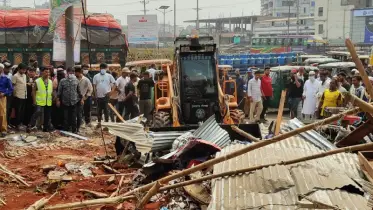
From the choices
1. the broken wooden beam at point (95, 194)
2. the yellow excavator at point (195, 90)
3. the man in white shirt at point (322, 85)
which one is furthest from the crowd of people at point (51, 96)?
the broken wooden beam at point (95, 194)

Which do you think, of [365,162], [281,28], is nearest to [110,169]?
[365,162]

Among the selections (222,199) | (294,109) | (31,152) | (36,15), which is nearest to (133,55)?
(36,15)

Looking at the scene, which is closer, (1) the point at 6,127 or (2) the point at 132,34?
(1) the point at 6,127

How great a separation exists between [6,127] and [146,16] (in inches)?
1103

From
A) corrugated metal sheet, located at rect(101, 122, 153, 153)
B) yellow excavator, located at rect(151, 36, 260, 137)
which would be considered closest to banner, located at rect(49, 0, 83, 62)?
yellow excavator, located at rect(151, 36, 260, 137)

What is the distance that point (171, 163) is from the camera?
282 inches

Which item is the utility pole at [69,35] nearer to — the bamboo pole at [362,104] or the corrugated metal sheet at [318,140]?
the corrugated metal sheet at [318,140]

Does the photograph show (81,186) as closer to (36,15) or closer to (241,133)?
(241,133)

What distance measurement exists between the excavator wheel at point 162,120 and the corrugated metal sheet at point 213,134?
2.67m

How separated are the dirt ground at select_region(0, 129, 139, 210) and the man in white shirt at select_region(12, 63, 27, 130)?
4.09 ft

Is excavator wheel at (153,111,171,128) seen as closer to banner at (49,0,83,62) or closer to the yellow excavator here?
the yellow excavator

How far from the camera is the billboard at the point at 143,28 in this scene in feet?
128

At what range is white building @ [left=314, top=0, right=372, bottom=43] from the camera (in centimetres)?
5769

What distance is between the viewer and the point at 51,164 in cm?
915
